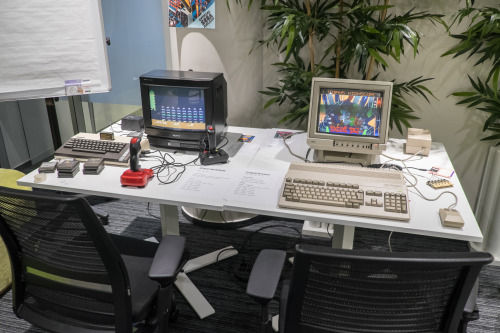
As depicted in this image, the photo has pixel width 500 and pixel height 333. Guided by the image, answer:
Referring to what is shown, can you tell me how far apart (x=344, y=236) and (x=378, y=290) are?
0.94 meters

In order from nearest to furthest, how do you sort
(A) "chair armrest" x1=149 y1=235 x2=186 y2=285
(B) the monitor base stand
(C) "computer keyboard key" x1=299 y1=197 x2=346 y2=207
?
(A) "chair armrest" x1=149 y1=235 x2=186 y2=285 < (C) "computer keyboard key" x1=299 y1=197 x2=346 y2=207 < (B) the monitor base stand

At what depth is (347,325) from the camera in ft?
4.30

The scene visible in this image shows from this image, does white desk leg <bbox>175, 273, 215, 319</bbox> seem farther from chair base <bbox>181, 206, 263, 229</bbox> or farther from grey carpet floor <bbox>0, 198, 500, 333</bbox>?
chair base <bbox>181, 206, 263, 229</bbox>

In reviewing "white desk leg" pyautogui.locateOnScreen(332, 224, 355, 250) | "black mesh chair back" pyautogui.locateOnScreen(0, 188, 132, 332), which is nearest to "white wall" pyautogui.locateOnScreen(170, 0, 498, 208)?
"white desk leg" pyautogui.locateOnScreen(332, 224, 355, 250)

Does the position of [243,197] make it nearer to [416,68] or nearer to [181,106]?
[181,106]

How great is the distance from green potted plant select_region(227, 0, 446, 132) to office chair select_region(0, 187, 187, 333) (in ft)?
5.15

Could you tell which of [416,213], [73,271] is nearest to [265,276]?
[73,271]

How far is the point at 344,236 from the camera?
215 centimetres

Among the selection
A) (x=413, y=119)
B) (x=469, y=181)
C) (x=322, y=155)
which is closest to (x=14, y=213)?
(x=322, y=155)

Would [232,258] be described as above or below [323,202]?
below

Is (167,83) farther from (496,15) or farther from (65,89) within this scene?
(496,15)

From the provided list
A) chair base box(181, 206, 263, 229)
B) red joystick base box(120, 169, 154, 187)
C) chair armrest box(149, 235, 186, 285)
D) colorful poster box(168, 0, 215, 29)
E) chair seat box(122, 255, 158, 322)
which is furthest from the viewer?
chair base box(181, 206, 263, 229)

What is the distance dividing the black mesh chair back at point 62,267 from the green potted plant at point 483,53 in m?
2.32

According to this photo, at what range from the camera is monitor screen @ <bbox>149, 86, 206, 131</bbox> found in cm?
240
